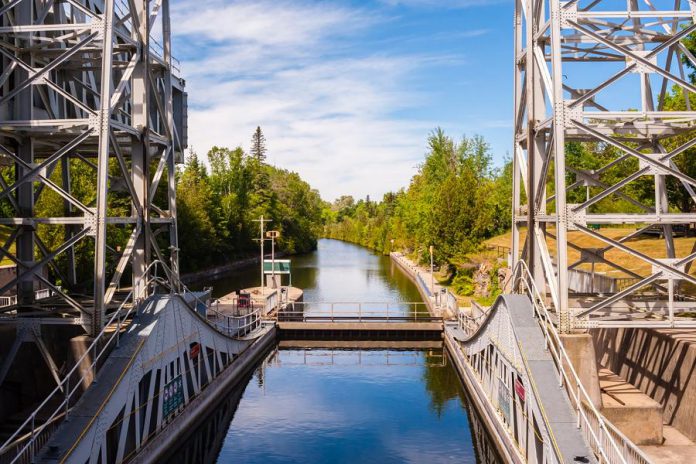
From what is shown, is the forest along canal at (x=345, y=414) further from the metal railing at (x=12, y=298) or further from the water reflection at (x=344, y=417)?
the metal railing at (x=12, y=298)

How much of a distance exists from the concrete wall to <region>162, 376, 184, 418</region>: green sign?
12.9 meters

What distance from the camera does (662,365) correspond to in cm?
1546

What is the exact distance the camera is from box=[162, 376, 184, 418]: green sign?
55.8 feet

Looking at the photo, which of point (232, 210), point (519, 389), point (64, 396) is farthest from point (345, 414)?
point (232, 210)

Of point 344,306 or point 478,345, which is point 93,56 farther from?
point 344,306

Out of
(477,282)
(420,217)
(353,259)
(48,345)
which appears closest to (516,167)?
(48,345)

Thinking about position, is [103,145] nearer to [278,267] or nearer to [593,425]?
[593,425]

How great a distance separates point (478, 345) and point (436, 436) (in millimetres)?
3573

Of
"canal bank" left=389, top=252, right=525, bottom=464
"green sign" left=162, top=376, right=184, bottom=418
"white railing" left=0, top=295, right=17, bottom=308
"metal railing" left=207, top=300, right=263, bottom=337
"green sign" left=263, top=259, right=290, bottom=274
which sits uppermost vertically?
"green sign" left=263, top=259, right=290, bottom=274

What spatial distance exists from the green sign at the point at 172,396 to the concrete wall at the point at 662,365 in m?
12.9

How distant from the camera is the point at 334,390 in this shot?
2573 cm

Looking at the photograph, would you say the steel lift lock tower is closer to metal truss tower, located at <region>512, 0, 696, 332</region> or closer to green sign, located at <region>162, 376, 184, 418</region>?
green sign, located at <region>162, 376, 184, 418</region>

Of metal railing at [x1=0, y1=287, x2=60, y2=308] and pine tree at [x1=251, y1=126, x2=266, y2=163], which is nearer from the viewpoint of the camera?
metal railing at [x1=0, y1=287, x2=60, y2=308]

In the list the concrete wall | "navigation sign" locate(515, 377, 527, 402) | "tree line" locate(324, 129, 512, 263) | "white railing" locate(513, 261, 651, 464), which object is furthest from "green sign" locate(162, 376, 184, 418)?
"tree line" locate(324, 129, 512, 263)
